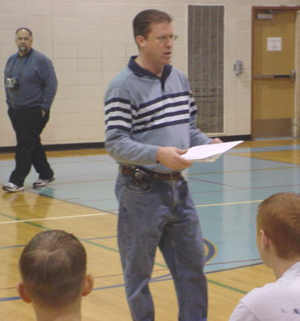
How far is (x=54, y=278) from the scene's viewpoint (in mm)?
1863

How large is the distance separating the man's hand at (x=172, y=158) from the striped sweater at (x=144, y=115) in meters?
0.04

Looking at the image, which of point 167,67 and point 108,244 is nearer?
point 167,67

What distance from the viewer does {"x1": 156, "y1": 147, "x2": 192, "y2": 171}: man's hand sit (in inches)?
121

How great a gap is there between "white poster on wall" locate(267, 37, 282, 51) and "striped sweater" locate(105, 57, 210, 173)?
1116 cm

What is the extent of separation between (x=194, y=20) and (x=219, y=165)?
3994 mm

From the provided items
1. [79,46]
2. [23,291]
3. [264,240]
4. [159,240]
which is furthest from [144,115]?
[79,46]

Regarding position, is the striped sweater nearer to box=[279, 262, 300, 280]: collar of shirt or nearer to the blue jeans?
the blue jeans

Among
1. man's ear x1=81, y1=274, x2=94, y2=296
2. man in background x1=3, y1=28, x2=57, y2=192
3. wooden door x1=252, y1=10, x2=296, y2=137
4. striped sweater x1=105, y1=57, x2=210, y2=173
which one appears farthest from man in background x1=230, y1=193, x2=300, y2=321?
wooden door x1=252, y1=10, x2=296, y2=137

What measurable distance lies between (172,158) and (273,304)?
1.20 m

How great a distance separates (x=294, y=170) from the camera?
31.7 ft

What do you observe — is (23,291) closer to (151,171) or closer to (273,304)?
(273,304)

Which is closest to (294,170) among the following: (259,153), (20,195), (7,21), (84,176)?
(259,153)

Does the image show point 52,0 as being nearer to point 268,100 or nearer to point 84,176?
point 84,176

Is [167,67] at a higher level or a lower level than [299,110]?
higher
